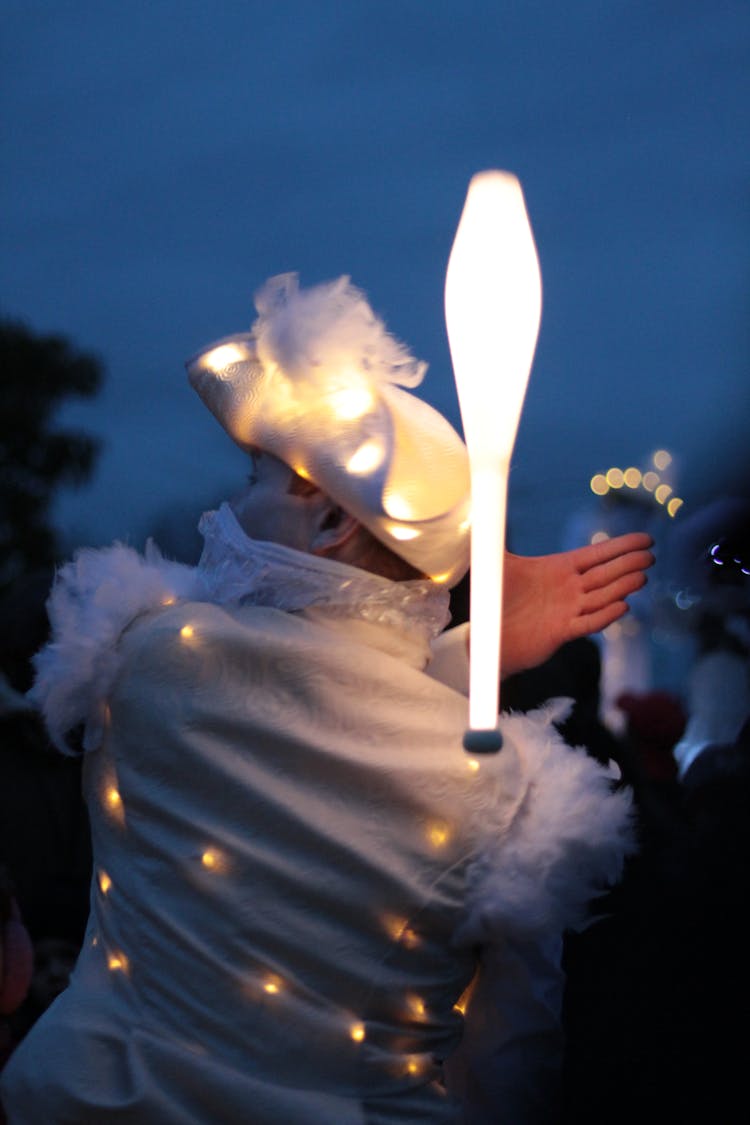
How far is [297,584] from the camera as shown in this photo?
241 cm

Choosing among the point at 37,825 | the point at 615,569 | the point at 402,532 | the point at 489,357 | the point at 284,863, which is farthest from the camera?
the point at 37,825

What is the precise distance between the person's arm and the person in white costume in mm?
208

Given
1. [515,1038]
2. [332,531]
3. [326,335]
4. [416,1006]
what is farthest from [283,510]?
[515,1038]

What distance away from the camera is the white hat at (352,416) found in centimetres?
237

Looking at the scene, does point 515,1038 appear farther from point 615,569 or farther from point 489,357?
point 489,357

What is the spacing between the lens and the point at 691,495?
12.4ft

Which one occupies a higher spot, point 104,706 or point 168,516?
point 104,706

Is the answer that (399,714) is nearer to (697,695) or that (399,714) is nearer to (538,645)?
(538,645)

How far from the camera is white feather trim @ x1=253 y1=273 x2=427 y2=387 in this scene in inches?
93.3

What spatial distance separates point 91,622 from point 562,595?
84cm

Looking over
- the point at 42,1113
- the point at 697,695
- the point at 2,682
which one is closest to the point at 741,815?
the point at 42,1113

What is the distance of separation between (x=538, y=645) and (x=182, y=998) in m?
0.87

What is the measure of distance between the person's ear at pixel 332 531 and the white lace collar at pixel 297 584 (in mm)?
33

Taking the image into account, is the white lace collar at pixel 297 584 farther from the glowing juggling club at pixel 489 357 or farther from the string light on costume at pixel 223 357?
the glowing juggling club at pixel 489 357
